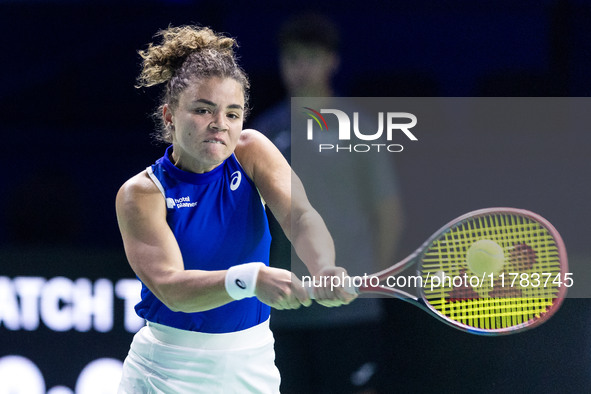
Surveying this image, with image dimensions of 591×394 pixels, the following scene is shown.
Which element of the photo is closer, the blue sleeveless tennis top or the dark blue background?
the blue sleeveless tennis top

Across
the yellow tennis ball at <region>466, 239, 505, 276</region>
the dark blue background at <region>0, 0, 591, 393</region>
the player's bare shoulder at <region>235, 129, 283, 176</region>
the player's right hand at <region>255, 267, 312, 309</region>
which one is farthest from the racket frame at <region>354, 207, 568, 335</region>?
the dark blue background at <region>0, 0, 591, 393</region>

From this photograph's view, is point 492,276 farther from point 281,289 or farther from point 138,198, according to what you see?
point 138,198

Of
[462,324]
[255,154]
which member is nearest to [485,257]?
[462,324]

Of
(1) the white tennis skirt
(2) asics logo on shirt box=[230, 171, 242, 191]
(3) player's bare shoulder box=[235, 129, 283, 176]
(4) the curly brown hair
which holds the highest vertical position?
(4) the curly brown hair

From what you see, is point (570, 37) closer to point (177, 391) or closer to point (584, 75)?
point (584, 75)

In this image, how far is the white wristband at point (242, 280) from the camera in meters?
1.79

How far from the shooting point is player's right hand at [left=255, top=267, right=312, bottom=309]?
1729 millimetres

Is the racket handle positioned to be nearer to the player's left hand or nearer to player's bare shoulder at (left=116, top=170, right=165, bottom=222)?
the player's left hand

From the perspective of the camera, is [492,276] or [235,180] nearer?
[235,180]

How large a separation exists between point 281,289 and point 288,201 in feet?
1.35

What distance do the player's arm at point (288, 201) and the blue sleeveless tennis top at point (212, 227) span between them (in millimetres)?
41

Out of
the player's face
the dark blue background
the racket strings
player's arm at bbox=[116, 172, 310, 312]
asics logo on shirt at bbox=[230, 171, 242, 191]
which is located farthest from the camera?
the dark blue background

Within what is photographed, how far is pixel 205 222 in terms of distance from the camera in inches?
82.6

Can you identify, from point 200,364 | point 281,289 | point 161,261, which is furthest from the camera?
point 200,364
